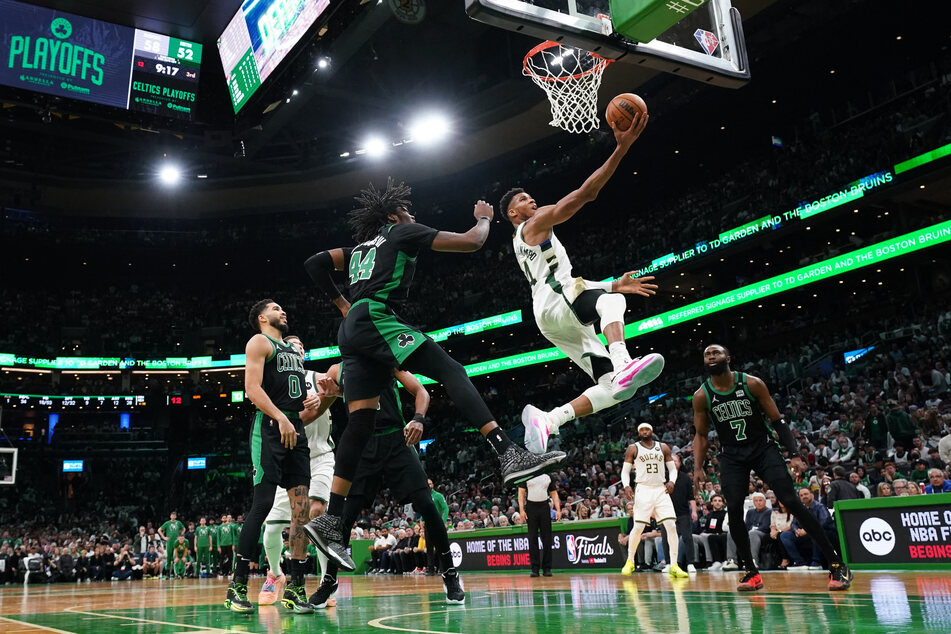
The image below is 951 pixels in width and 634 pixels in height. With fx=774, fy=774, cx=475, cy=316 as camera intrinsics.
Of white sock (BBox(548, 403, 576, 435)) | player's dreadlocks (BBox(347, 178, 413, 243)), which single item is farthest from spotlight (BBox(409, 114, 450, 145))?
white sock (BBox(548, 403, 576, 435))

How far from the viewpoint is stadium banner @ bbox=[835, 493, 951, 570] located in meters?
8.40

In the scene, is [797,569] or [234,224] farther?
[234,224]

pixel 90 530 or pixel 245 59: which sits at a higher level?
pixel 245 59

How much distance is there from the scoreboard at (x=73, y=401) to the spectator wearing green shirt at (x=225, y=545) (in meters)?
20.6

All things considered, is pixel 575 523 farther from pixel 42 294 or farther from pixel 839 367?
pixel 42 294

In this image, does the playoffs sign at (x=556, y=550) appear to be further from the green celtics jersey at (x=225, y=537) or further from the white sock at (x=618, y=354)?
the white sock at (x=618, y=354)

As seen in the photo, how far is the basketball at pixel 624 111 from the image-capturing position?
18.0ft

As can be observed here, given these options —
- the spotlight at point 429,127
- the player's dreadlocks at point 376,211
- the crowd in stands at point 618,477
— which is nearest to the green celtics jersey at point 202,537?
the crowd in stands at point 618,477

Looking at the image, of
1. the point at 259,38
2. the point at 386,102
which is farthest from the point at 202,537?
the point at 386,102

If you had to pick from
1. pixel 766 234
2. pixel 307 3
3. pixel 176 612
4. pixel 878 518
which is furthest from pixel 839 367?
pixel 176 612

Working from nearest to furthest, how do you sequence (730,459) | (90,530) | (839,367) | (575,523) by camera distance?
(730,459)
(575,523)
(839,367)
(90,530)

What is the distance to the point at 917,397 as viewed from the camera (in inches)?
703

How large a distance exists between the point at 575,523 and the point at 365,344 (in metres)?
9.50

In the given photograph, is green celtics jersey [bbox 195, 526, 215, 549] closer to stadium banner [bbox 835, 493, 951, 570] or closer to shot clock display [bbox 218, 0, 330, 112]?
shot clock display [bbox 218, 0, 330, 112]
